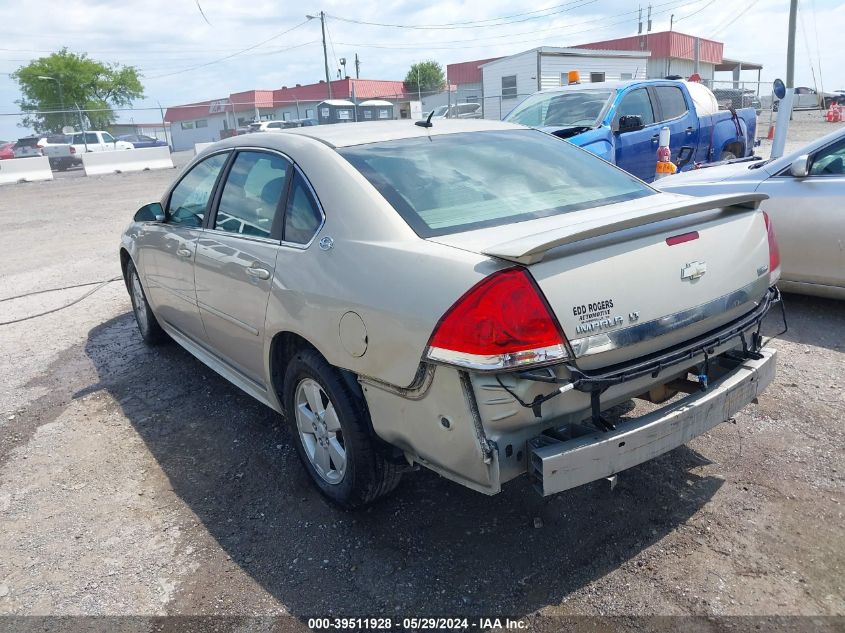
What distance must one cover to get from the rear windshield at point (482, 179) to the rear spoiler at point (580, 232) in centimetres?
42

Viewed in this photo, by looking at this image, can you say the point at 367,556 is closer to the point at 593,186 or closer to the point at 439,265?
the point at 439,265

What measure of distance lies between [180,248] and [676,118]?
24.3 ft

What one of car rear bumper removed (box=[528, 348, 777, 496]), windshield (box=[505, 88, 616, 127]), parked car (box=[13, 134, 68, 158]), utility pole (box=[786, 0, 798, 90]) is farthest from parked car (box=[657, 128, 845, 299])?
parked car (box=[13, 134, 68, 158])

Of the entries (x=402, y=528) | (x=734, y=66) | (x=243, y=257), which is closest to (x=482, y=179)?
(x=243, y=257)

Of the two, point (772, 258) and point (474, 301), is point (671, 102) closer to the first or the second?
point (772, 258)

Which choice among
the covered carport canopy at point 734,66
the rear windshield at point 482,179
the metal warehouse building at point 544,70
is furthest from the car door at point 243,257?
the covered carport canopy at point 734,66

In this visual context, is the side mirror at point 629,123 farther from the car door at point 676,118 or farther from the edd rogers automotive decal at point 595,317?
the edd rogers automotive decal at point 595,317

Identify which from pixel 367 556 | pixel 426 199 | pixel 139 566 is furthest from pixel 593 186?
pixel 139 566

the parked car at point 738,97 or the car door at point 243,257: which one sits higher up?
the parked car at point 738,97

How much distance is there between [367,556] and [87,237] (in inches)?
411

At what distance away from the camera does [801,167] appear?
4977 millimetres

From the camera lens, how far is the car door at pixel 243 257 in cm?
324

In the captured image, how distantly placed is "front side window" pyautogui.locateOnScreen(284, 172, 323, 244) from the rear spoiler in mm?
947

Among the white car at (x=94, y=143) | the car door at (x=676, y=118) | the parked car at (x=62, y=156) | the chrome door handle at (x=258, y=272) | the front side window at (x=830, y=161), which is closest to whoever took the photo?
the chrome door handle at (x=258, y=272)
